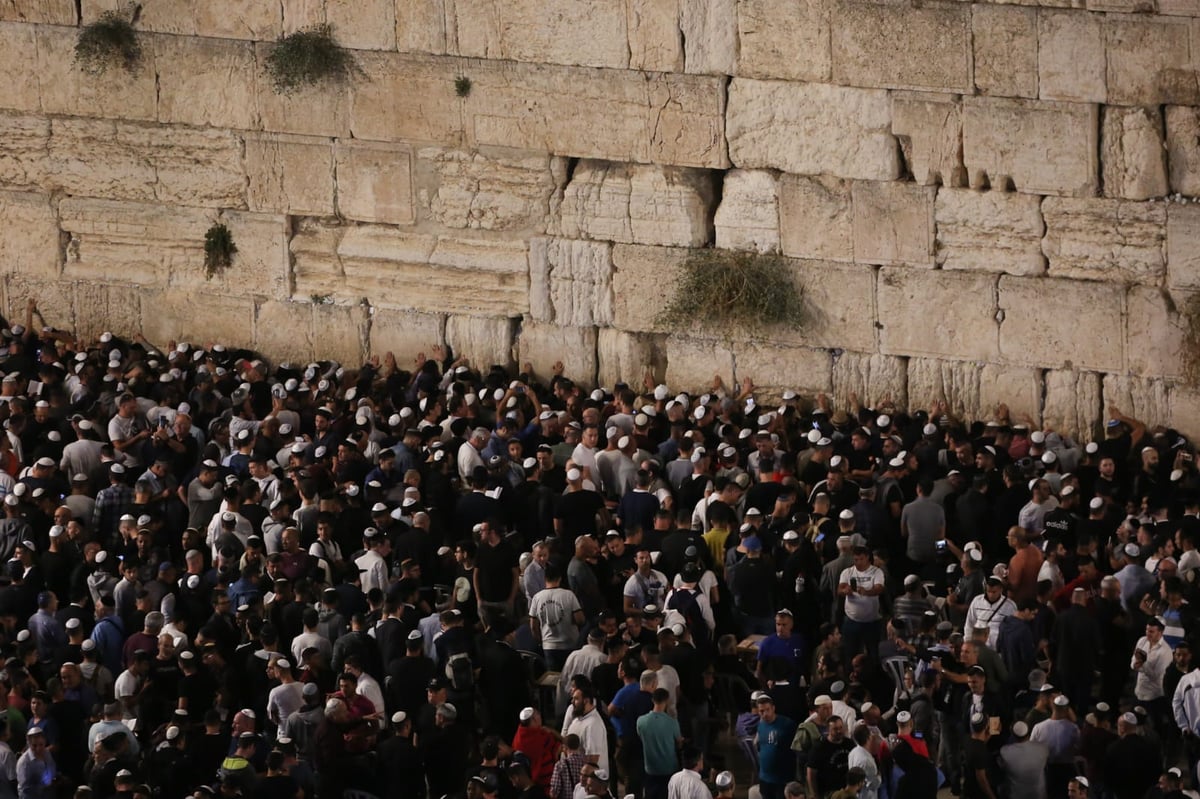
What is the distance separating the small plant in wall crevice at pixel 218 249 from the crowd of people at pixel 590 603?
10.0 ft

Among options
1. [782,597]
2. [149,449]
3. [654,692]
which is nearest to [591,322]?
[149,449]

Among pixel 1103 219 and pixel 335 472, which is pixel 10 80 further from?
pixel 1103 219

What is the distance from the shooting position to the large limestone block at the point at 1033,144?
20.3m

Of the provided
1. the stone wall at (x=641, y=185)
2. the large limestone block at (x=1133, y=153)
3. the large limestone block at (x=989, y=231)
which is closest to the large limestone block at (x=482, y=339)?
the stone wall at (x=641, y=185)

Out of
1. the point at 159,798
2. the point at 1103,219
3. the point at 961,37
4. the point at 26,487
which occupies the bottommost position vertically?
the point at 159,798

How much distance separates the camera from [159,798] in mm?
15344

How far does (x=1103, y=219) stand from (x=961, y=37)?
1890 mm

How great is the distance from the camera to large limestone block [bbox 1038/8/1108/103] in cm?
2002

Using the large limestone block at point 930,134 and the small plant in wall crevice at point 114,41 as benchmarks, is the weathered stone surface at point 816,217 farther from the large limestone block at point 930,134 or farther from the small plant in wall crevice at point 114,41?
the small plant in wall crevice at point 114,41

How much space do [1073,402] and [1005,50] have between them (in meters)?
2.97

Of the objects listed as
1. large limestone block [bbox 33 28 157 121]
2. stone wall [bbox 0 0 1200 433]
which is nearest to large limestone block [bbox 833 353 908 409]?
stone wall [bbox 0 0 1200 433]

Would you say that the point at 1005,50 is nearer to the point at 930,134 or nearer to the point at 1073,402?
the point at 930,134

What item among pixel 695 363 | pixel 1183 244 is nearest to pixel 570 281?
pixel 695 363

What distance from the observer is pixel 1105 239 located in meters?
20.4
